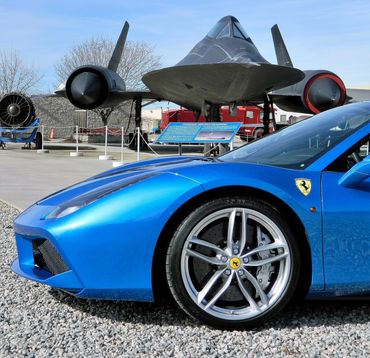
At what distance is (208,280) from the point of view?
2.55 m

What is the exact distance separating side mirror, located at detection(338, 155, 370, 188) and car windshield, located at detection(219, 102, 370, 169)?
0.75ft

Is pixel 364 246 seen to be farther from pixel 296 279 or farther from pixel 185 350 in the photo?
pixel 185 350

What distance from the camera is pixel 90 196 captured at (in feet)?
8.97

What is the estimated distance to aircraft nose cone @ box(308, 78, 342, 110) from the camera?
18.1 meters

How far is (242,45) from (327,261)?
12.4m

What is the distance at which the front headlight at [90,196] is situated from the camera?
2633 millimetres

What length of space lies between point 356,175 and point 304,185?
0.90 ft

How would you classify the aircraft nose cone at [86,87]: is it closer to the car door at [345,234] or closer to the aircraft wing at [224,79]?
the aircraft wing at [224,79]

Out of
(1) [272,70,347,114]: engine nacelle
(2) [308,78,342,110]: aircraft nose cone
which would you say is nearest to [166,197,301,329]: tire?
(1) [272,70,347,114]: engine nacelle

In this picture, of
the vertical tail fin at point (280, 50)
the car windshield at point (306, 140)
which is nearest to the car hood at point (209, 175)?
the car windshield at point (306, 140)

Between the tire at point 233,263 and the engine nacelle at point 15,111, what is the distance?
76.2 feet

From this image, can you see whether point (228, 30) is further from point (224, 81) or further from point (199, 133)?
point (199, 133)

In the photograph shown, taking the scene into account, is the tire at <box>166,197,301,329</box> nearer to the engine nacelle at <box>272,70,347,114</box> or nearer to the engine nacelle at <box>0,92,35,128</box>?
the engine nacelle at <box>272,70,347,114</box>

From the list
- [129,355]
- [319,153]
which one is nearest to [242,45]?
[319,153]
